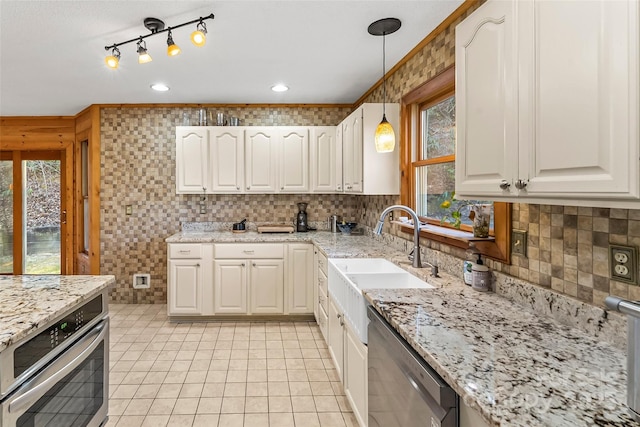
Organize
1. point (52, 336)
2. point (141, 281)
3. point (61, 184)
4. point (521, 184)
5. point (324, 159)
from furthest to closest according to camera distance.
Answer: point (61, 184), point (141, 281), point (324, 159), point (52, 336), point (521, 184)

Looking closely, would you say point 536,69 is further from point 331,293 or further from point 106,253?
point 106,253

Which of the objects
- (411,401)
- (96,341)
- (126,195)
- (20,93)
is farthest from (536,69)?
(20,93)

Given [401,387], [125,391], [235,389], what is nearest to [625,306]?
[401,387]

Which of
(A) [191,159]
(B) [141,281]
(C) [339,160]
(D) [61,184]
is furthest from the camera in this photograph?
(D) [61,184]

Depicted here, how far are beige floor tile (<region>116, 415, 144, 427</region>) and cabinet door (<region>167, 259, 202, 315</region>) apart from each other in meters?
1.61

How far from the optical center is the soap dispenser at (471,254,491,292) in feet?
5.82

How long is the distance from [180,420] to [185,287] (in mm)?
1778

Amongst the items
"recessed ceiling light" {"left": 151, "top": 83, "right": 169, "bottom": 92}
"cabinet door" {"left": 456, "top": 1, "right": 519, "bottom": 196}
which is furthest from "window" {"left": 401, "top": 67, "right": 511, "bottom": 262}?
"recessed ceiling light" {"left": 151, "top": 83, "right": 169, "bottom": 92}

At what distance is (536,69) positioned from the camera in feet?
3.60

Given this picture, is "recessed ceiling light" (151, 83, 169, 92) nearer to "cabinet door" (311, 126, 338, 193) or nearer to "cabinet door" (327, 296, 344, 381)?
"cabinet door" (311, 126, 338, 193)

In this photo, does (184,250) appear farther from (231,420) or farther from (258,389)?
(231,420)

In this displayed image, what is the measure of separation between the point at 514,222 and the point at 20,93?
188 inches

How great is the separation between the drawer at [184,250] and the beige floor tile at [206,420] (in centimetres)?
184

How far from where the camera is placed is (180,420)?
214 centimetres
